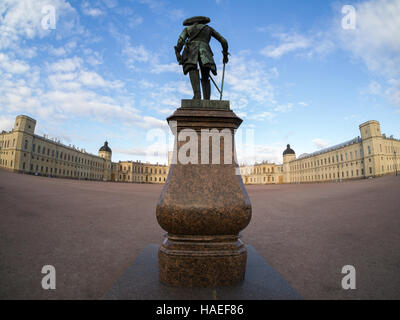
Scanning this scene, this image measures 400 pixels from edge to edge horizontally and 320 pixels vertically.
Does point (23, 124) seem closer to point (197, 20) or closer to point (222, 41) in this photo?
point (197, 20)

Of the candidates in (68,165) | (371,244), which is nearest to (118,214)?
(371,244)

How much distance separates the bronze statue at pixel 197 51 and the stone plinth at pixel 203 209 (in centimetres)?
78

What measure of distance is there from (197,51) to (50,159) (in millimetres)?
81404

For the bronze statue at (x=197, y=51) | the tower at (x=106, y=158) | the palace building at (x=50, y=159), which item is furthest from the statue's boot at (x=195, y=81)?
the tower at (x=106, y=158)

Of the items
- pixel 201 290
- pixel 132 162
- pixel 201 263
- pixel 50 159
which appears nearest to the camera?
pixel 201 290

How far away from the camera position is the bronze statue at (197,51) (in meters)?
3.65

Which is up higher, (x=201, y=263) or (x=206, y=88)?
(x=206, y=88)

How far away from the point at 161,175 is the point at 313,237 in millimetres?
120640

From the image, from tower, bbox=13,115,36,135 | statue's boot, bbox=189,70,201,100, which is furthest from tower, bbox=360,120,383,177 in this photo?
tower, bbox=13,115,36,135

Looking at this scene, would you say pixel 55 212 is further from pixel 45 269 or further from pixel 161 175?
pixel 161 175

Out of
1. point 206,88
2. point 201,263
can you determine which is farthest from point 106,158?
point 201,263

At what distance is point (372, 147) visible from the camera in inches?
2218

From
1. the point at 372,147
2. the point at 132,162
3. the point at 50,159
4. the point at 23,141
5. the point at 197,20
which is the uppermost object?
Answer: the point at 132,162
